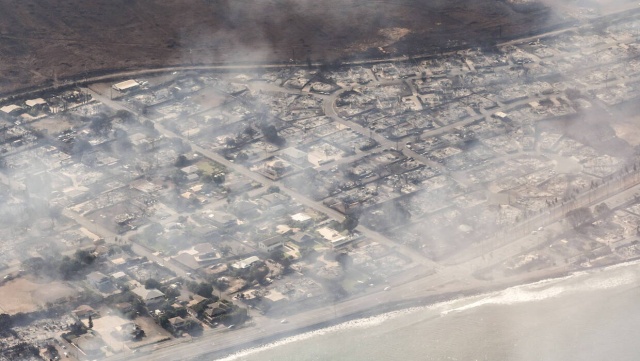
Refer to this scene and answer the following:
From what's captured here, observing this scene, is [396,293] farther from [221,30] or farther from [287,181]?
[221,30]

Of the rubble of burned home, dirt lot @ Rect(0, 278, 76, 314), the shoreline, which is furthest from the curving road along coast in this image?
dirt lot @ Rect(0, 278, 76, 314)

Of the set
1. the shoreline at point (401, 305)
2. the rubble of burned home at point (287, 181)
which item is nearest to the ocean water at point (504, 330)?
the shoreline at point (401, 305)

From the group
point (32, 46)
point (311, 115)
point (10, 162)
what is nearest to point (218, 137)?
point (311, 115)

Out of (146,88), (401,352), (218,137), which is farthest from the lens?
(146,88)

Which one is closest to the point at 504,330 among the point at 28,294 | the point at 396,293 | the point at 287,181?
the point at 396,293

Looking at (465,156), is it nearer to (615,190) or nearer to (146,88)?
(615,190)

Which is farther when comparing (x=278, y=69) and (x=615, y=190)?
(x=278, y=69)

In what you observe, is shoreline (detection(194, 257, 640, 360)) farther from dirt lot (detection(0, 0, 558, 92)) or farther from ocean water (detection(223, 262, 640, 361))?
dirt lot (detection(0, 0, 558, 92))
